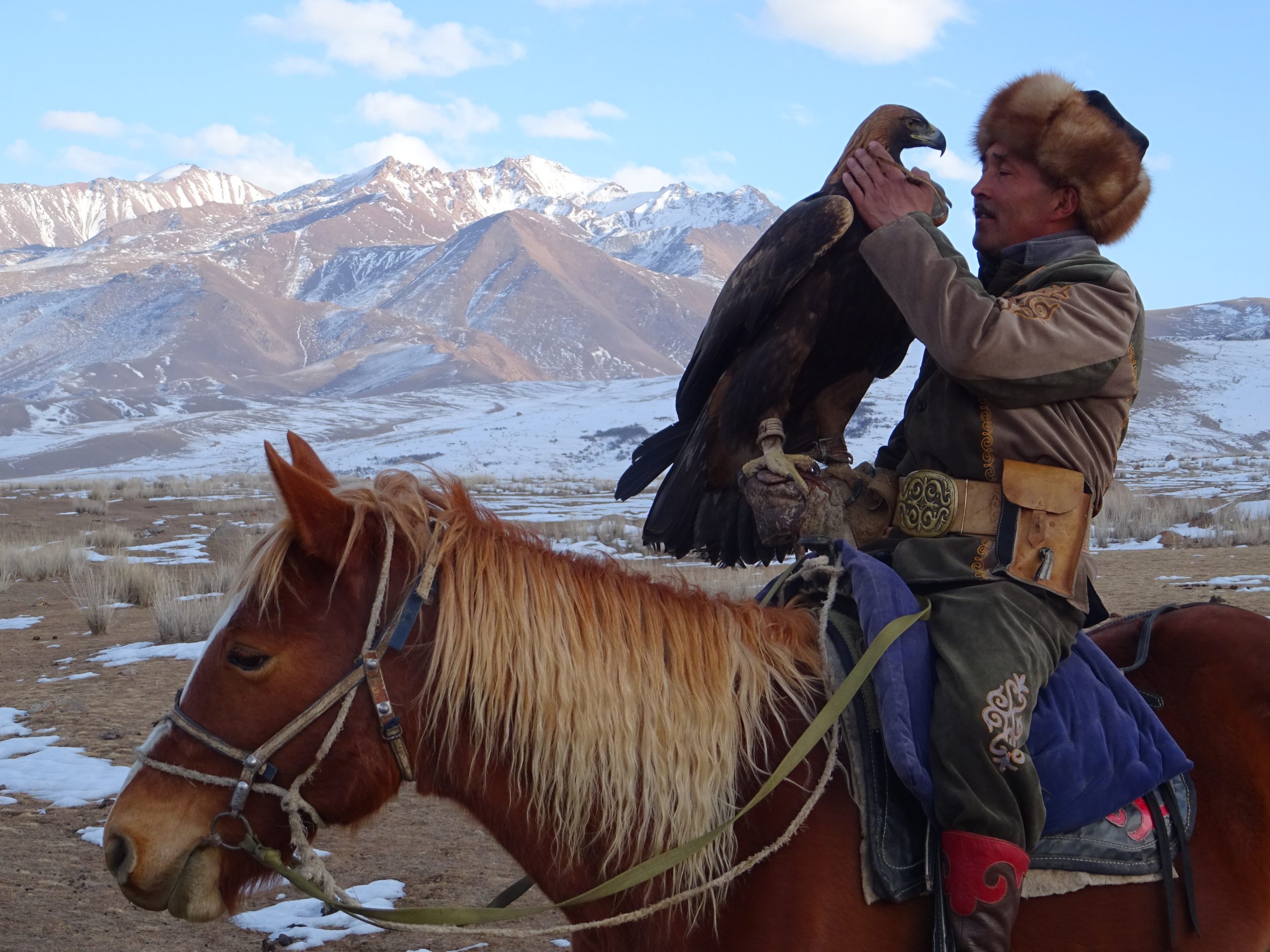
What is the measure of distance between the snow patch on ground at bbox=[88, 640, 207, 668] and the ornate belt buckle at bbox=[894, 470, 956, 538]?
273 inches

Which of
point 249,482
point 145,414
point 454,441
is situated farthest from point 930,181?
point 145,414

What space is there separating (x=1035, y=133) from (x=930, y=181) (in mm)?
378

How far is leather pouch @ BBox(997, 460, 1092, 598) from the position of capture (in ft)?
6.96

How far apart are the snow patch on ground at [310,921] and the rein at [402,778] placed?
2119 millimetres

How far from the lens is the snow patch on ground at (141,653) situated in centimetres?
815

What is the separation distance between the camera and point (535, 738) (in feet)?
6.27

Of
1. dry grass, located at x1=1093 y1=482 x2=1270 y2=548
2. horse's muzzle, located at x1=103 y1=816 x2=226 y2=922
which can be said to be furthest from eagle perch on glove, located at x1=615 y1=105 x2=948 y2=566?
dry grass, located at x1=1093 y1=482 x2=1270 y2=548

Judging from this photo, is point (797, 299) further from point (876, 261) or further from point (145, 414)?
point (145, 414)

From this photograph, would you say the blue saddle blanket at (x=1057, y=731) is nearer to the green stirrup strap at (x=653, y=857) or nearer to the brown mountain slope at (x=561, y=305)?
the green stirrup strap at (x=653, y=857)

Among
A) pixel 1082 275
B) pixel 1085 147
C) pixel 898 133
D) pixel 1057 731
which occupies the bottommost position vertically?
pixel 1057 731

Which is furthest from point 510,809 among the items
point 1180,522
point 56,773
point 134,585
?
point 1180,522

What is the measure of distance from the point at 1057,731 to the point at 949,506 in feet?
1.66

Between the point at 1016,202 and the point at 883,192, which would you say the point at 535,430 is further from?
the point at 1016,202

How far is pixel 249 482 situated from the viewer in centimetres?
3169
